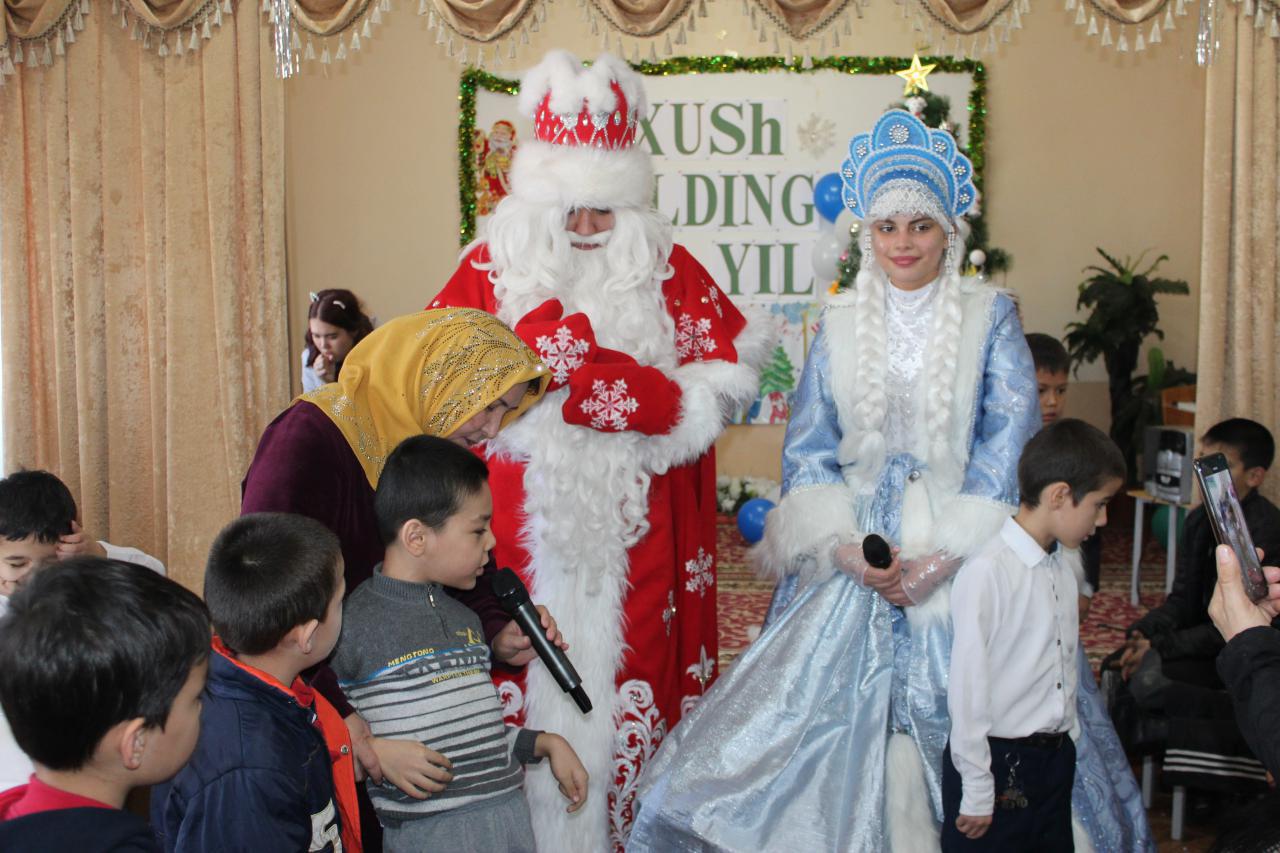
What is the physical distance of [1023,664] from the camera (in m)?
2.24

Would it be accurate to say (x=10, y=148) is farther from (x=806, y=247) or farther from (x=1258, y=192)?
(x=806, y=247)

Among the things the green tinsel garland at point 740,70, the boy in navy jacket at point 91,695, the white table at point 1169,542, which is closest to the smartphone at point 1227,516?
the boy in navy jacket at point 91,695

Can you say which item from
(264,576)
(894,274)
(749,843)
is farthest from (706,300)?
(264,576)

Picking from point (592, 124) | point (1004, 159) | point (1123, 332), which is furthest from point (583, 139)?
point (1004, 159)

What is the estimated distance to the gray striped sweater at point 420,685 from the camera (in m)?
1.89

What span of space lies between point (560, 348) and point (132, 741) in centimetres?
180

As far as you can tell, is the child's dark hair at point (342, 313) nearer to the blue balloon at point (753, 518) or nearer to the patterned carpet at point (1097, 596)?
the patterned carpet at point (1097, 596)

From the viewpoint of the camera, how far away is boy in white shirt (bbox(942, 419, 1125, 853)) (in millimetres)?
2203

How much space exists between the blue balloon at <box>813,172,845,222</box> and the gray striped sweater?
221 inches

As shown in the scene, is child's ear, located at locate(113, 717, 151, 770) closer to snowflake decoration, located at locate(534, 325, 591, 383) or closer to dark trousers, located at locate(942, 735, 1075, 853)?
dark trousers, located at locate(942, 735, 1075, 853)

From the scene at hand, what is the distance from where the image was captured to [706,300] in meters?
3.28

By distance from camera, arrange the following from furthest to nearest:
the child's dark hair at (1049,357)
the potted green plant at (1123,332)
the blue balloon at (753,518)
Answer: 1. the potted green plant at (1123,332)
2. the blue balloon at (753,518)
3. the child's dark hair at (1049,357)

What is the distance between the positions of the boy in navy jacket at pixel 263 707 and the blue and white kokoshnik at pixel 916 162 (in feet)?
5.43

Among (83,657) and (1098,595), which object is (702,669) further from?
(1098,595)
